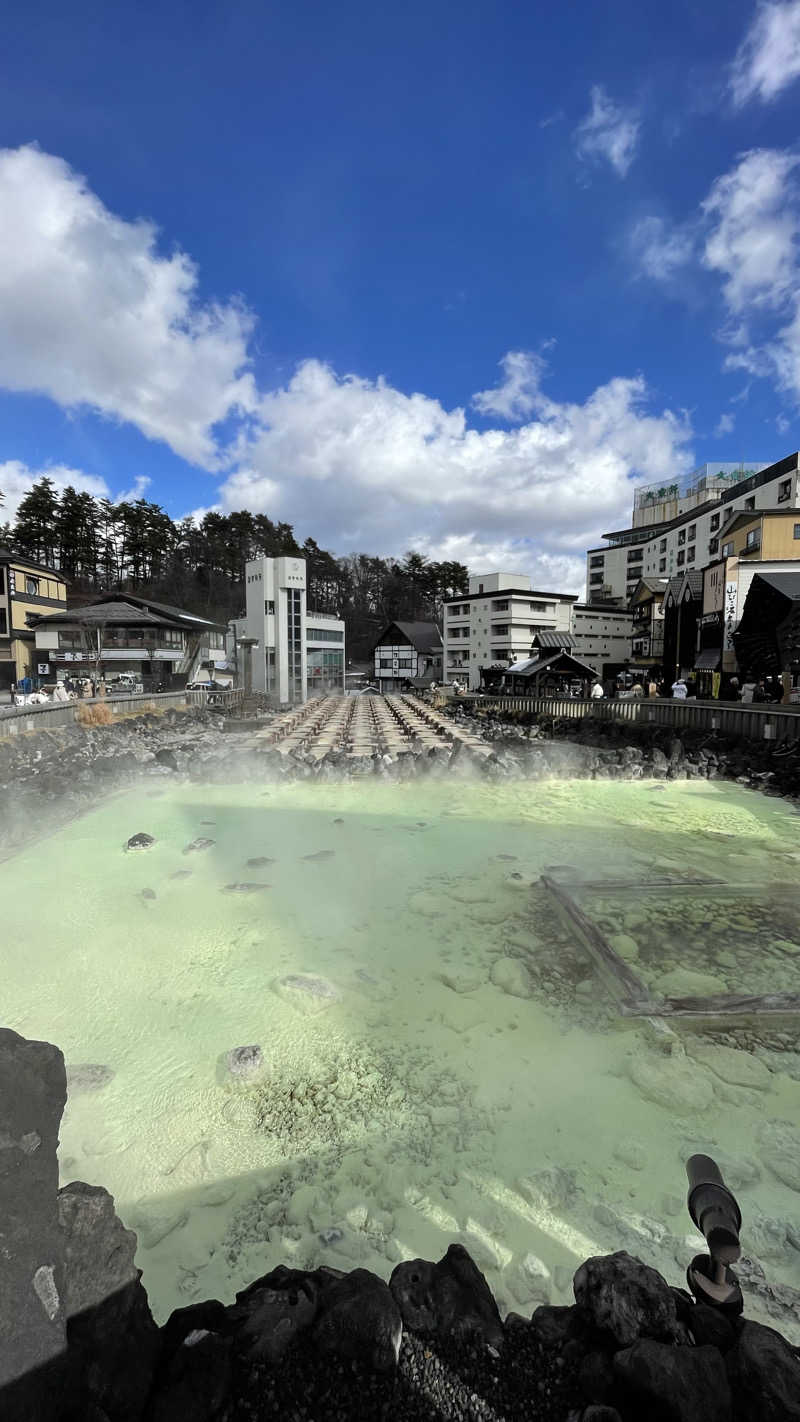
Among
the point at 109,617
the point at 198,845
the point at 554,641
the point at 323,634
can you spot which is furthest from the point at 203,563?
the point at 198,845

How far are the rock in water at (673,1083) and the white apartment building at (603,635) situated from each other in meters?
55.8

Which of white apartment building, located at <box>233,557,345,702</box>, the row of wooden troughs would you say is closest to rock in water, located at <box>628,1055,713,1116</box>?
the row of wooden troughs

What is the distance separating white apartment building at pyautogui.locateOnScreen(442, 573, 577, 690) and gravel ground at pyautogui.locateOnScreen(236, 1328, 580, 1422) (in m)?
51.3

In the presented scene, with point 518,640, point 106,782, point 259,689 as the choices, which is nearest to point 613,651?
point 518,640

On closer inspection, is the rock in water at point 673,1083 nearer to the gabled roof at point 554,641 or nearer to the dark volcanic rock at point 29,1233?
the dark volcanic rock at point 29,1233

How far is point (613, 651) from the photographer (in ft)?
190

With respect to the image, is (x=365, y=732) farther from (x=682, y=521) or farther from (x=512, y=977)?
(x=682, y=521)

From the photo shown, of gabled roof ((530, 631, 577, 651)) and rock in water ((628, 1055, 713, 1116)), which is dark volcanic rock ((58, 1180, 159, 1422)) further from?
gabled roof ((530, 631, 577, 651))

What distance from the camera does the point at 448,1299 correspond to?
2.13 metres

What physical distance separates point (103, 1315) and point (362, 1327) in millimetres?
892

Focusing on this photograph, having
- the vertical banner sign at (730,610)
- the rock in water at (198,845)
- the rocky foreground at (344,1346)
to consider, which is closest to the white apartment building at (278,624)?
the vertical banner sign at (730,610)

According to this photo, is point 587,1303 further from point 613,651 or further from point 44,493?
point 44,493

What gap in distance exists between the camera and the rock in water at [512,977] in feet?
16.1

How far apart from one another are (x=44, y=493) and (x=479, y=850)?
62.0 m
